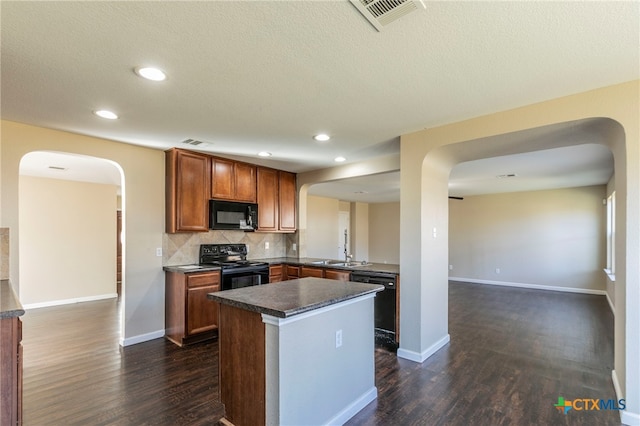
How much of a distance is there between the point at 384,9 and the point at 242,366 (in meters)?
2.17

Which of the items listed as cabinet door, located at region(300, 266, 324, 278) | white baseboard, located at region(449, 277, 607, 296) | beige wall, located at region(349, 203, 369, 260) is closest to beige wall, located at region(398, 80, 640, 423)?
cabinet door, located at region(300, 266, 324, 278)

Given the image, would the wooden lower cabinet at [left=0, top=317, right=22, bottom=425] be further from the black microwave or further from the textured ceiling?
the black microwave

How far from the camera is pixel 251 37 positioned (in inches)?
66.4

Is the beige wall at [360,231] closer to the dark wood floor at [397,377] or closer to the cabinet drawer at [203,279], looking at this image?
the dark wood floor at [397,377]

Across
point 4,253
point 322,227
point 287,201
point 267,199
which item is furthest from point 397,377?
point 322,227

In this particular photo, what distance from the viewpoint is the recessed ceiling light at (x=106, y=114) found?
2.71 metres

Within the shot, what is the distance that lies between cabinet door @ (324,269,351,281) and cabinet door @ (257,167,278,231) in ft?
4.42

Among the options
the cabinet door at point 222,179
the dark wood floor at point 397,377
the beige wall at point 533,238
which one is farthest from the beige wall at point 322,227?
the dark wood floor at point 397,377

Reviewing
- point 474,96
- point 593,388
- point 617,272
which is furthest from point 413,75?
point 593,388

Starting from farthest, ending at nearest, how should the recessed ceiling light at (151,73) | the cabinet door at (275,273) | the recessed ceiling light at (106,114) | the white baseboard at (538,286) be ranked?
the white baseboard at (538,286) < the cabinet door at (275,273) < the recessed ceiling light at (106,114) < the recessed ceiling light at (151,73)

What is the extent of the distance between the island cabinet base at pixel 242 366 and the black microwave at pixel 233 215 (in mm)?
2259

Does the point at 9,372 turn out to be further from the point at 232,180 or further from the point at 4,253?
the point at 232,180

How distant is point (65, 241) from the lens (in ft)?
19.6

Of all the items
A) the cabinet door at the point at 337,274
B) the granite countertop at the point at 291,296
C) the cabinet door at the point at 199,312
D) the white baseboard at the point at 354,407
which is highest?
the granite countertop at the point at 291,296
